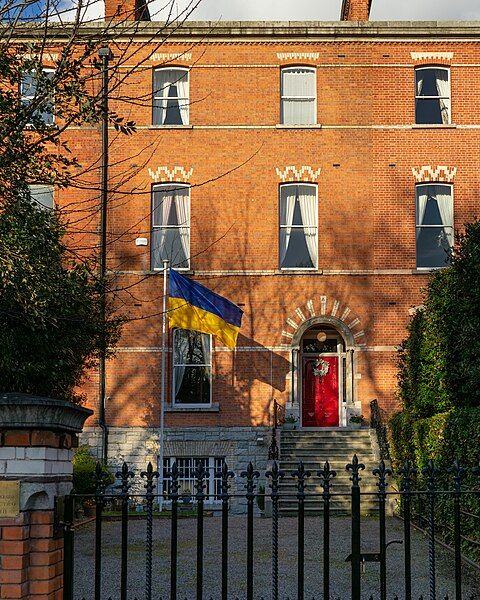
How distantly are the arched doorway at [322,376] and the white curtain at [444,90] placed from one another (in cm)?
701

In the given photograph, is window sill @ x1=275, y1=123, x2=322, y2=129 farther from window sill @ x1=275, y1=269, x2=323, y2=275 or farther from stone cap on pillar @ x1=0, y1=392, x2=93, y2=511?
stone cap on pillar @ x1=0, y1=392, x2=93, y2=511

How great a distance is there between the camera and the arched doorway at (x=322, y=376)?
23781 mm

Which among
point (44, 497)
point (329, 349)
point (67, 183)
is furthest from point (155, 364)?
point (44, 497)

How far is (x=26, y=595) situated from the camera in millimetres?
5602

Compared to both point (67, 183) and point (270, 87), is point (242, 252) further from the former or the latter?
point (67, 183)

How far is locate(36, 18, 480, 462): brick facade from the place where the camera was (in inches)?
907

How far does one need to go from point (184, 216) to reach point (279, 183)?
9.43 feet

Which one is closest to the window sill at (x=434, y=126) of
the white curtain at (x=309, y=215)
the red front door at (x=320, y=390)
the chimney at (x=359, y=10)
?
the white curtain at (x=309, y=215)

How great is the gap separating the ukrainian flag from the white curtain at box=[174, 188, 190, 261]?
2523 mm

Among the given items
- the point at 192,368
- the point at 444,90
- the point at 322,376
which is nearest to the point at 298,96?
the point at 444,90

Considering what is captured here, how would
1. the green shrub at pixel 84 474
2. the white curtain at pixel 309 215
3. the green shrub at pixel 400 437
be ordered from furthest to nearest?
the white curtain at pixel 309 215
the green shrub at pixel 400 437
the green shrub at pixel 84 474

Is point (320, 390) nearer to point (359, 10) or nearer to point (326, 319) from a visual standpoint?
point (326, 319)

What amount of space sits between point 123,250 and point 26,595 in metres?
18.2

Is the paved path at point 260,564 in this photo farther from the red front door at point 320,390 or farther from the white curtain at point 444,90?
the white curtain at point 444,90
